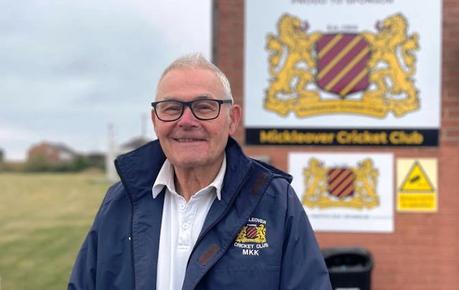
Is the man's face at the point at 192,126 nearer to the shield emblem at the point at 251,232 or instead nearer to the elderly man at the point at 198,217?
the elderly man at the point at 198,217

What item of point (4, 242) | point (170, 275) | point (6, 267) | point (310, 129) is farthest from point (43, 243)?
point (170, 275)

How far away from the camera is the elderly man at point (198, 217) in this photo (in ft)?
5.90

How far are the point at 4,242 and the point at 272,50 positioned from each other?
12.0 meters

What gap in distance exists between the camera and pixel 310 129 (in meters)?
4.65

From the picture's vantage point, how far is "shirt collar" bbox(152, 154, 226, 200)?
6.31ft

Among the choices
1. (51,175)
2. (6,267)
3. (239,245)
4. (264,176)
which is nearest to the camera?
(239,245)

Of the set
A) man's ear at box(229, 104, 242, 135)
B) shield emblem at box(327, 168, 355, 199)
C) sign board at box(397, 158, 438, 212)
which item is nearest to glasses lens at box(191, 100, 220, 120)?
man's ear at box(229, 104, 242, 135)

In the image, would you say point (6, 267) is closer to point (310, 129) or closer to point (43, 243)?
point (43, 243)

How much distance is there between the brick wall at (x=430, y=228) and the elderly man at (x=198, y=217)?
271cm

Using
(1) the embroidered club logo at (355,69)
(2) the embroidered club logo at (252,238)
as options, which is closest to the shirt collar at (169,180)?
(2) the embroidered club logo at (252,238)

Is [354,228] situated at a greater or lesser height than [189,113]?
lesser

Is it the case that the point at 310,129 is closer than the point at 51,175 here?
Yes

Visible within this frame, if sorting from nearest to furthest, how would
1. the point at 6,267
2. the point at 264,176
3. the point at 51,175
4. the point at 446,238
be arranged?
the point at 264,176 → the point at 446,238 → the point at 6,267 → the point at 51,175

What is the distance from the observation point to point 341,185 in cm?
469
